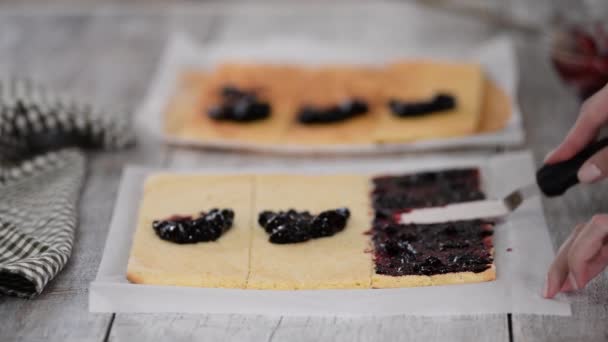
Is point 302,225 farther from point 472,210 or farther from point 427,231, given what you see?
point 472,210

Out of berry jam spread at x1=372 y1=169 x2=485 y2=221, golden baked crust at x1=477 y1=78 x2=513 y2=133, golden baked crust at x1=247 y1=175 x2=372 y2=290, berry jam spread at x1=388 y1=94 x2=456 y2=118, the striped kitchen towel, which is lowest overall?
golden baked crust at x1=477 y1=78 x2=513 y2=133

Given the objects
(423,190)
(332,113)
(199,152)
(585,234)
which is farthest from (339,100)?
(585,234)

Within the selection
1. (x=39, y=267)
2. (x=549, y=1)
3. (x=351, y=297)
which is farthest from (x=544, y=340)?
(x=549, y=1)

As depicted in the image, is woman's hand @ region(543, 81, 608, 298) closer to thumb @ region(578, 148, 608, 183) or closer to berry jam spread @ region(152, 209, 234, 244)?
thumb @ region(578, 148, 608, 183)

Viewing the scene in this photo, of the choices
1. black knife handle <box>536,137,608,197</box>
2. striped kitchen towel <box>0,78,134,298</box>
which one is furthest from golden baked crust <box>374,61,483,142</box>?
striped kitchen towel <box>0,78,134,298</box>

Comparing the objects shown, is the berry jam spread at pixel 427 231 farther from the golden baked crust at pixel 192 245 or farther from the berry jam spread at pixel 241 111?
the berry jam spread at pixel 241 111

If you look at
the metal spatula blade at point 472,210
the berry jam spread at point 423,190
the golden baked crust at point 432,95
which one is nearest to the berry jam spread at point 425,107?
the golden baked crust at point 432,95
